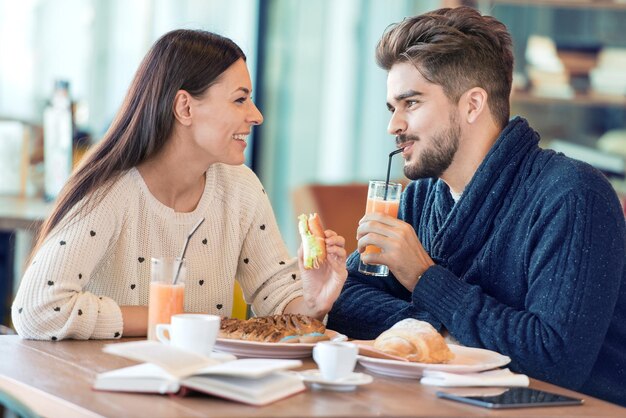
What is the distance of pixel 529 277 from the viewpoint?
2.21 m

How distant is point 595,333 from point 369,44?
14.9 feet

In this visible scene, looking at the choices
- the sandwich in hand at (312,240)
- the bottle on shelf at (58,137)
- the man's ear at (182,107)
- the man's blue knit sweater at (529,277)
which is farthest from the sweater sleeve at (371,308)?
the bottle on shelf at (58,137)

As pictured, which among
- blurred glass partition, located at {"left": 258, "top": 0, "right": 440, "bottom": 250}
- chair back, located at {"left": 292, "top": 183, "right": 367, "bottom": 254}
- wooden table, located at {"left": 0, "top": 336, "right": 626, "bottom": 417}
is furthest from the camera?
blurred glass partition, located at {"left": 258, "top": 0, "right": 440, "bottom": 250}

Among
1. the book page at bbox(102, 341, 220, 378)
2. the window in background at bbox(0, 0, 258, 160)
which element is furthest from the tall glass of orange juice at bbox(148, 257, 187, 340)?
the window in background at bbox(0, 0, 258, 160)

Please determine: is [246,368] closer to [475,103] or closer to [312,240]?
[312,240]

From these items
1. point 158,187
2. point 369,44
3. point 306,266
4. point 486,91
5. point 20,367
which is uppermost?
point 369,44

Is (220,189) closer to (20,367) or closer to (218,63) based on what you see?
(218,63)

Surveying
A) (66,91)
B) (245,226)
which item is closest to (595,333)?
(245,226)

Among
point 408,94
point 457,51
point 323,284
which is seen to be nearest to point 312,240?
point 323,284

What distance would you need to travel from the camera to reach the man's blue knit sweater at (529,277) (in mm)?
2113

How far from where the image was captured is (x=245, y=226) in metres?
2.55

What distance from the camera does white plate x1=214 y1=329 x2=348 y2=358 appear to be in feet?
6.34

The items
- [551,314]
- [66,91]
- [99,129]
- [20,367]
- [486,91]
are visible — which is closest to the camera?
[20,367]

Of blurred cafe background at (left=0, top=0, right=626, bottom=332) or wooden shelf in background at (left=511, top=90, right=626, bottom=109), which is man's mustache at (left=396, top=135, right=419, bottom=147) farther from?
wooden shelf in background at (left=511, top=90, right=626, bottom=109)
